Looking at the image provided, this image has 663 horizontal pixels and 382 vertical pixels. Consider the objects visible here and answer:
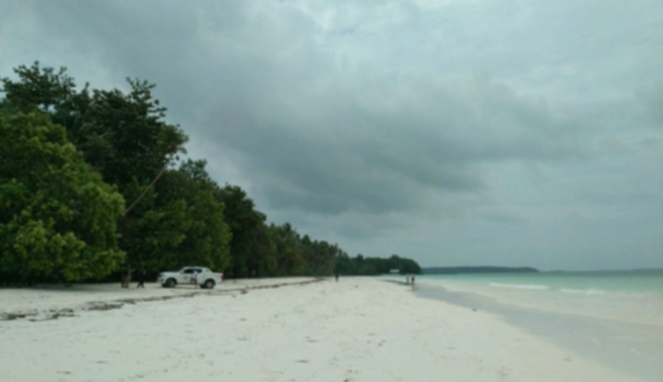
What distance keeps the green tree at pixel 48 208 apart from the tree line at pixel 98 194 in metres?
0.06

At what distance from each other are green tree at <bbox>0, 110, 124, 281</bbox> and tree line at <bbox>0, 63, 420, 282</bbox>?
2.2 inches

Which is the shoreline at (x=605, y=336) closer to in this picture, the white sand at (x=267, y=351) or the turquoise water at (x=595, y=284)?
the white sand at (x=267, y=351)

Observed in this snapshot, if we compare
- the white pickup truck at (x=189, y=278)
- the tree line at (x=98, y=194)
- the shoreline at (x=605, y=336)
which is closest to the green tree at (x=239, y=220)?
the tree line at (x=98, y=194)

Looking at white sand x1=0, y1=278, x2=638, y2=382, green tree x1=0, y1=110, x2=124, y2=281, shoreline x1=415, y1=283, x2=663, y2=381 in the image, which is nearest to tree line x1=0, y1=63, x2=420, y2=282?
green tree x1=0, y1=110, x2=124, y2=281

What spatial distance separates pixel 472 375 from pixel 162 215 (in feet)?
111

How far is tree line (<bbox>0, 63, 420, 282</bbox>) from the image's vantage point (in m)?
28.2

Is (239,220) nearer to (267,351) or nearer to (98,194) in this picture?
(98,194)

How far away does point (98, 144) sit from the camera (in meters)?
38.6

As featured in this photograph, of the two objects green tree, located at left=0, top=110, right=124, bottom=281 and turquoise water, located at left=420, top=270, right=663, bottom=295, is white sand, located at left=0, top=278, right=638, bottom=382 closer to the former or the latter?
green tree, located at left=0, top=110, right=124, bottom=281

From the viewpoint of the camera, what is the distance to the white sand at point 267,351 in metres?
8.59

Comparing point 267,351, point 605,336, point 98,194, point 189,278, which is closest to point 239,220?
point 189,278

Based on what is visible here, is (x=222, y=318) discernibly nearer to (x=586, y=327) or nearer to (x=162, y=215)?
A: (x=586, y=327)

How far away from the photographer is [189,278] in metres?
39.2

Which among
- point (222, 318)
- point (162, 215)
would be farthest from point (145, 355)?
point (162, 215)
